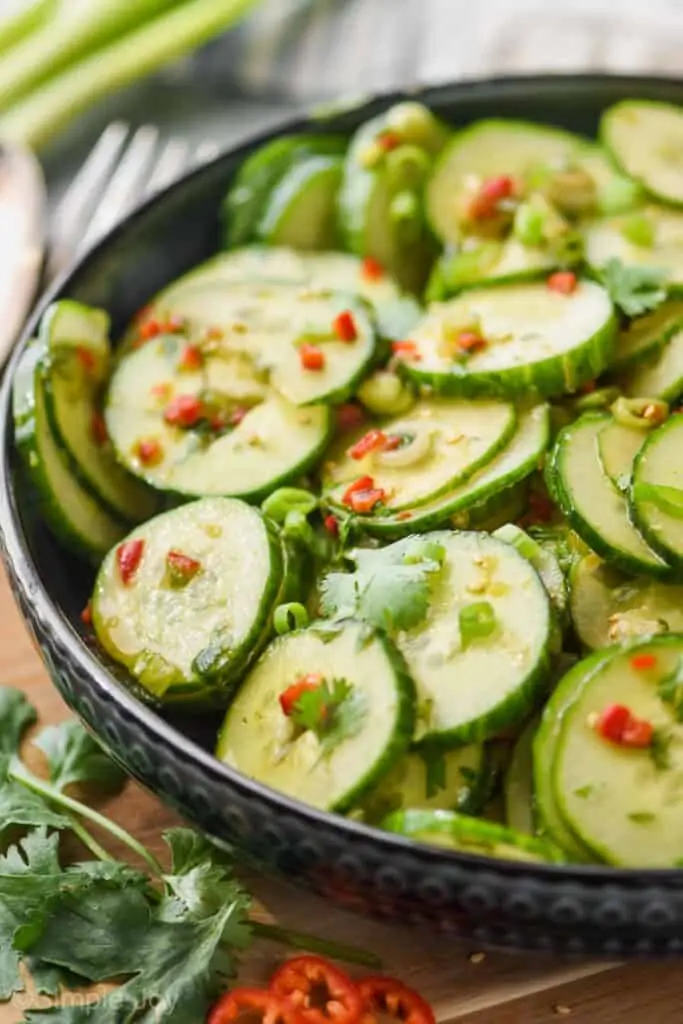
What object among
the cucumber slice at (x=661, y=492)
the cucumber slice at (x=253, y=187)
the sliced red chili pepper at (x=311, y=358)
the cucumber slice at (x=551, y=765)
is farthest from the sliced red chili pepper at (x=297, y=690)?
the cucumber slice at (x=253, y=187)

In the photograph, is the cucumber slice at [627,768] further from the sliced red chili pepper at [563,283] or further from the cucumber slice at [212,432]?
the sliced red chili pepper at [563,283]

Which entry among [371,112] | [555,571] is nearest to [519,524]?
[555,571]

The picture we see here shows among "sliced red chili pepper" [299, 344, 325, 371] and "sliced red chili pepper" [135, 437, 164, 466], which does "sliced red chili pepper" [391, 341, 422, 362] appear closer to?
"sliced red chili pepper" [299, 344, 325, 371]

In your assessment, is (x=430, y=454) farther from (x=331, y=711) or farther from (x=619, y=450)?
(x=331, y=711)

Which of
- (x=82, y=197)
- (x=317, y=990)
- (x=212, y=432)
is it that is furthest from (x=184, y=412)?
(x=82, y=197)

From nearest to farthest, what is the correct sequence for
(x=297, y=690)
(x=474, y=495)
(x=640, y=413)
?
(x=297, y=690) < (x=474, y=495) < (x=640, y=413)

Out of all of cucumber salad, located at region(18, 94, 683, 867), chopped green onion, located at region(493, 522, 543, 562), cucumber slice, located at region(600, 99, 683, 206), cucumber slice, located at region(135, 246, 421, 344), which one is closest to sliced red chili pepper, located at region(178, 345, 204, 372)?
cucumber salad, located at region(18, 94, 683, 867)
